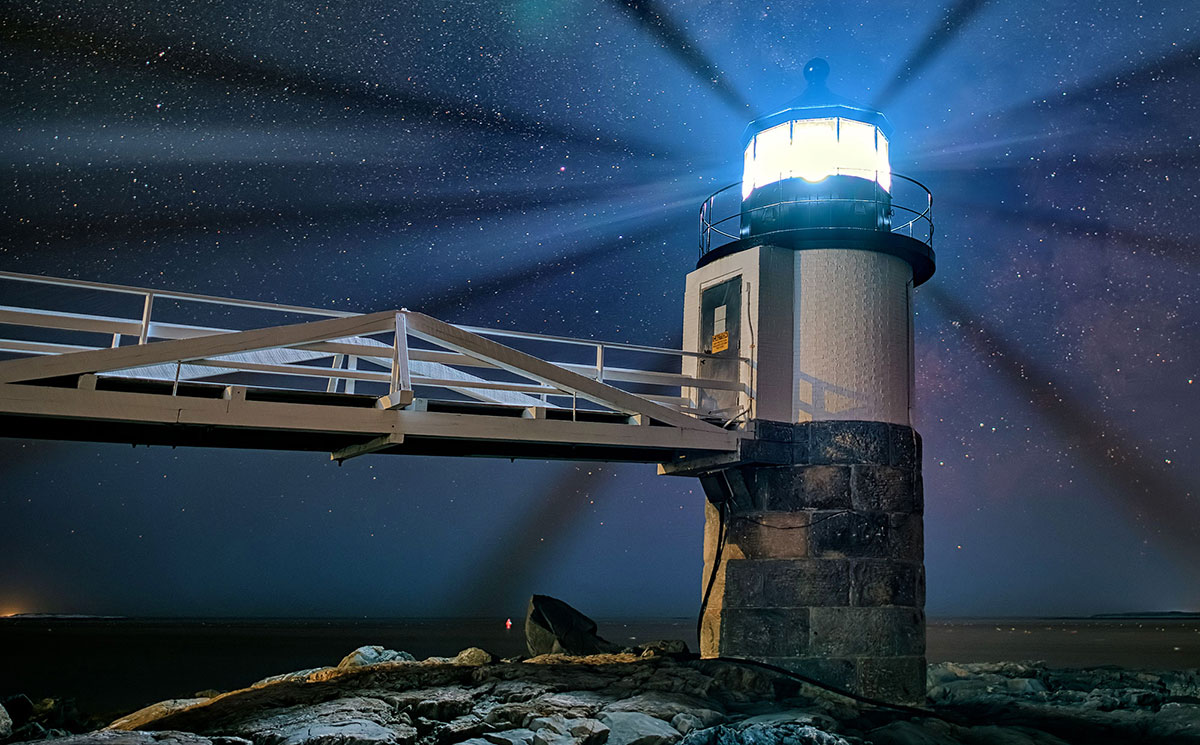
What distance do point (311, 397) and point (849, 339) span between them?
729 cm

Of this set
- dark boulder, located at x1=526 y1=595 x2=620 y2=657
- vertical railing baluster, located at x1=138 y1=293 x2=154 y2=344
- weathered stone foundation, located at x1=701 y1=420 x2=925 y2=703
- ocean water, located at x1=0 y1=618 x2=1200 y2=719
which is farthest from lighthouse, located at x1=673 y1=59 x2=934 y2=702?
ocean water, located at x1=0 y1=618 x2=1200 y2=719

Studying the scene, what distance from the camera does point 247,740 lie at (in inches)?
392

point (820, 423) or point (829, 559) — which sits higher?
point (820, 423)

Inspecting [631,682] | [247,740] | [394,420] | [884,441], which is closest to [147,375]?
[394,420]

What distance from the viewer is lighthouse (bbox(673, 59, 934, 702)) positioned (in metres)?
13.4

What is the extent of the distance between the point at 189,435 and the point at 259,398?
129cm

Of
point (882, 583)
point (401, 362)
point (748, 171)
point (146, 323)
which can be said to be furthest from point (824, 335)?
point (146, 323)

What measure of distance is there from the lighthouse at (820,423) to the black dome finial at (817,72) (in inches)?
19.1

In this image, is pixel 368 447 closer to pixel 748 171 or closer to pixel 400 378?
pixel 400 378

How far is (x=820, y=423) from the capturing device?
1392 cm

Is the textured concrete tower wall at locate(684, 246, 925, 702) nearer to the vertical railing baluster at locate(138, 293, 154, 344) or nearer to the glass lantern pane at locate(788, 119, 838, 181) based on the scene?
the glass lantern pane at locate(788, 119, 838, 181)

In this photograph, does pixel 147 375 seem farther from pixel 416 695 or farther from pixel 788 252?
pixel 788 252

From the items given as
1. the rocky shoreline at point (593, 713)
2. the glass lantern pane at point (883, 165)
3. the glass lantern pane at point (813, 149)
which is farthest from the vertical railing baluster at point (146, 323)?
the glass lantern pane at point (883, 165)

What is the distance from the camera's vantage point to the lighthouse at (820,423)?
13.4 metres
